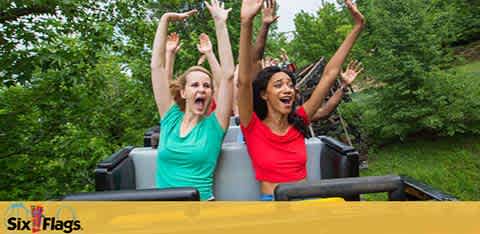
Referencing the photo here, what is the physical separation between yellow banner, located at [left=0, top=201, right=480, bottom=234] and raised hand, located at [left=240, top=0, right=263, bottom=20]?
0.80 meters

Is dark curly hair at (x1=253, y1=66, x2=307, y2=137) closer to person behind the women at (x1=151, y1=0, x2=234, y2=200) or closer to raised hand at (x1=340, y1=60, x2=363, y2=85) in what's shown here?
person behind the women at (x1=151, y1=0, x2=234, y2=200)

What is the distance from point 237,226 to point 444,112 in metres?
6.55

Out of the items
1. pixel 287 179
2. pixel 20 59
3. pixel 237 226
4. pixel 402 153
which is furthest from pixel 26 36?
pixel 402 153

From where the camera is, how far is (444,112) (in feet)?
21.5

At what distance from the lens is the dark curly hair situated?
6.12 feet

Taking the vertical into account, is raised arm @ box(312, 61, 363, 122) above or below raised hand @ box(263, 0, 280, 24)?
below

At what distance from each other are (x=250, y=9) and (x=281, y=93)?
1.39 ft

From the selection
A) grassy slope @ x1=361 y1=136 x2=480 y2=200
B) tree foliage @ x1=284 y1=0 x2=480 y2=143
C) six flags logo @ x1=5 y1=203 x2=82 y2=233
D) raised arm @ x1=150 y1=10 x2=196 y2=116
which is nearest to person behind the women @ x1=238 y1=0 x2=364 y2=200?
raised arm @ x1=150 y1=10 x2=196 y2=116

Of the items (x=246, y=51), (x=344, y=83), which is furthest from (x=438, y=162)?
(x=246, y=51)

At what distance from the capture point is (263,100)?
6.23 ft

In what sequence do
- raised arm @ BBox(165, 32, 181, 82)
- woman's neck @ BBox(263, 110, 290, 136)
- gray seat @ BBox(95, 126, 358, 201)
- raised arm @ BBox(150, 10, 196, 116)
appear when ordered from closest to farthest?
woman's neck @ BBox(263, 110, 290, 136) < gray seat @ BBox(95, 126, 358, 201) < raised arm @ BBox(150, 10, 196, 116) < raised arm @ BBox(165, 32, 181, 82)

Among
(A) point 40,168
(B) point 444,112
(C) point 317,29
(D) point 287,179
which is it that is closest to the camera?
(D) point 287,179

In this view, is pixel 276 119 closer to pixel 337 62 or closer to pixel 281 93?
pixel 281 93

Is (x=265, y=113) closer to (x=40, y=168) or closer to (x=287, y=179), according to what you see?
(x=287, y=179)
